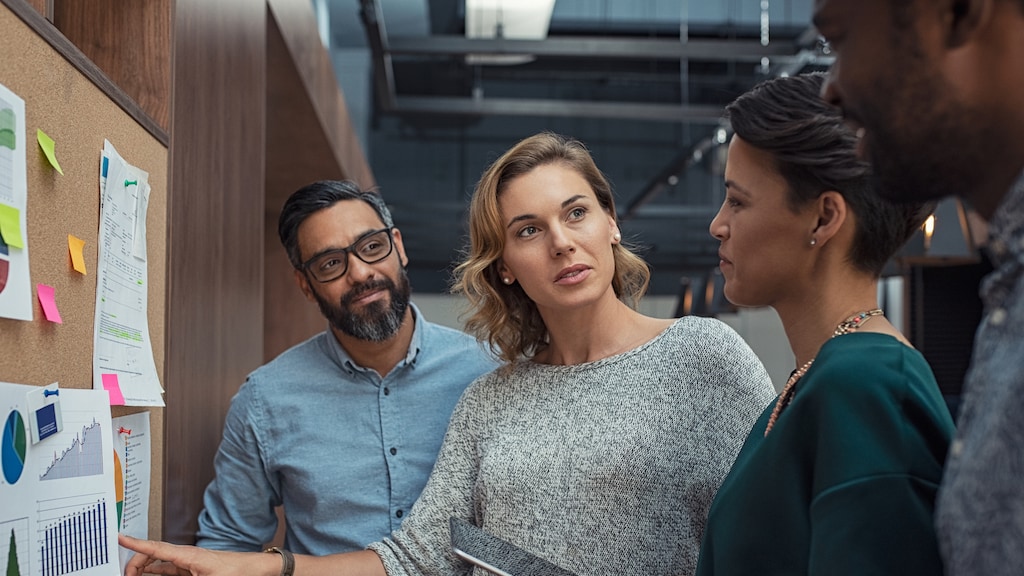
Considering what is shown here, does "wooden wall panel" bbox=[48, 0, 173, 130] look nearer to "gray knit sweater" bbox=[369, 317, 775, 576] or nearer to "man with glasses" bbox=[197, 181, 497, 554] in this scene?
"man with glasses" bbox=[197, 181, 497, 554]

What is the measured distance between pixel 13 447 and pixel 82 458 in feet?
0.77

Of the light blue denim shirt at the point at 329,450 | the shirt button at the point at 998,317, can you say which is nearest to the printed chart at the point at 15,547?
the light blue denim shirt at the point at 329,450

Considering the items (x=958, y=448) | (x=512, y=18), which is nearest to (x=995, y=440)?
(x=958, y=448)

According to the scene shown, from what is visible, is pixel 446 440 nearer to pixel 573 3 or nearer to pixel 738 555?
pixel 738 555

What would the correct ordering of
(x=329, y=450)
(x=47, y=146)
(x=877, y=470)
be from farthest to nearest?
(x=329, y=450) → (x=47, y=146) → (x=877, y=470)

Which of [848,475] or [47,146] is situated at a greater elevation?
[47,146]

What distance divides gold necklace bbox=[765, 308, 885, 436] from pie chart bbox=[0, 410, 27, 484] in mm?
890

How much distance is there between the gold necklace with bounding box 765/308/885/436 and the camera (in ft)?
3.81

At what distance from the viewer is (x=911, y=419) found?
3.29 feet

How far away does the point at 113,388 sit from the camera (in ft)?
5.31

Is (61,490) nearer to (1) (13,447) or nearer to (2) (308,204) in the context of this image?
(1) (13,447)

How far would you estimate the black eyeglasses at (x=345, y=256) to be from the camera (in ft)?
7.46

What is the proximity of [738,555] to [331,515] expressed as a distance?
4.22 ft

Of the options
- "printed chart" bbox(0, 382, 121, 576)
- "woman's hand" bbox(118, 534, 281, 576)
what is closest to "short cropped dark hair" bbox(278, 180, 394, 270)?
"woman's hand" bbox(118, 534, 281, 576)
